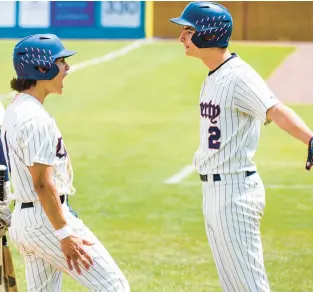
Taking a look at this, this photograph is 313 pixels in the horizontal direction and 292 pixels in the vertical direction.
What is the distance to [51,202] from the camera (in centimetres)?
530

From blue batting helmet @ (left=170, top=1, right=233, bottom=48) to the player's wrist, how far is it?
148cm

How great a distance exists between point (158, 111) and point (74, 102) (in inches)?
78.1

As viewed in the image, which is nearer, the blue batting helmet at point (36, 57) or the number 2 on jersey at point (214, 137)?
the blue batting helmet at point (36, 57)

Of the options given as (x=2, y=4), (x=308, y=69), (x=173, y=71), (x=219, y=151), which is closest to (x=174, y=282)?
(x=219, y=151)

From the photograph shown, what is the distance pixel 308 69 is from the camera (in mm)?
25594

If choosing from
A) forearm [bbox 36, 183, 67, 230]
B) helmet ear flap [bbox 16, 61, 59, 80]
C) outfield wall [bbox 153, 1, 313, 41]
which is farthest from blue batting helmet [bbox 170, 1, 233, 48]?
outfield wall [bbox 153, 1, 313, 41]

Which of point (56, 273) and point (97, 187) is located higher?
point (56, 273)

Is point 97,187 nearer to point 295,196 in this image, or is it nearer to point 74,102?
point 295,196

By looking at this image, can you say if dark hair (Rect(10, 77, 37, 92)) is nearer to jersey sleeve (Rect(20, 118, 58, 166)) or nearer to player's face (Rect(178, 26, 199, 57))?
jersey sleeve (Rect(20, 118, 58, 166))

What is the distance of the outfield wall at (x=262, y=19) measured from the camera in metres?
30.0

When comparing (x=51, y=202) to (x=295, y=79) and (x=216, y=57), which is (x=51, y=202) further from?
(x=295, y=79)

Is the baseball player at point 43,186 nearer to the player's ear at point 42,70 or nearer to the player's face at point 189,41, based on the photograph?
the player's ear at point 42,70

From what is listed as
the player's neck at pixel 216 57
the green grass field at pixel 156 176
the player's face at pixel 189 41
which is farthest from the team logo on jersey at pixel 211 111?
the green grass field at pixel 156 176

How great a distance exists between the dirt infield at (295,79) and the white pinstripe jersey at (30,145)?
51.4 ft
